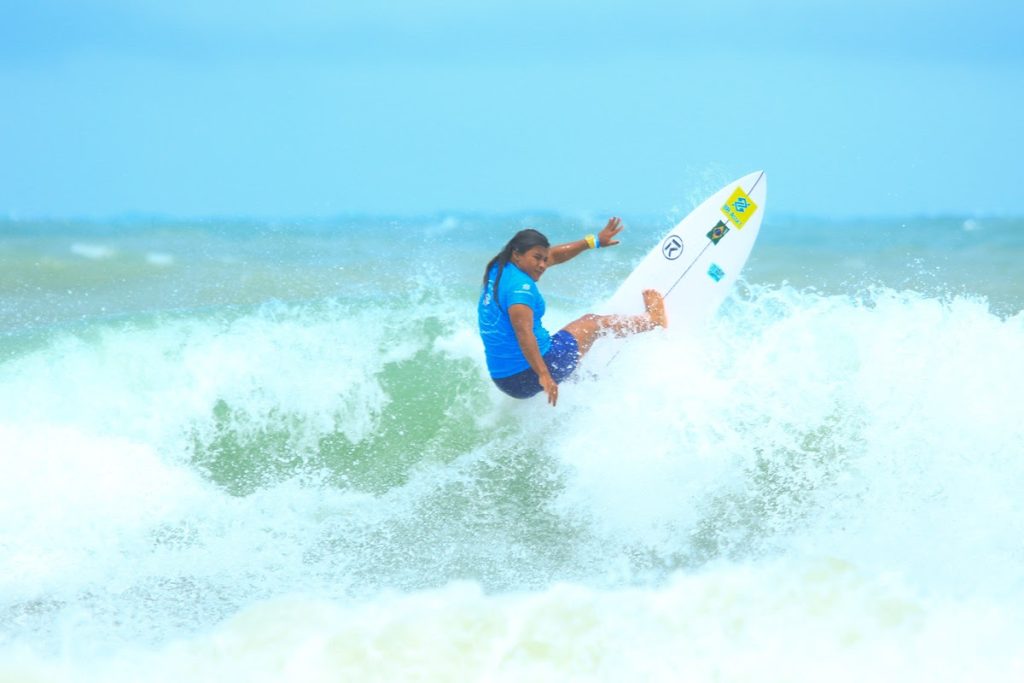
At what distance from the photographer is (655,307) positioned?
18.2 ft

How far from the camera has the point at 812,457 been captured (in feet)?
15.2

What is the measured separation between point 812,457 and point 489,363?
5.03 ft

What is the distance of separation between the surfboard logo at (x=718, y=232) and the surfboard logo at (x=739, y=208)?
0.06 m

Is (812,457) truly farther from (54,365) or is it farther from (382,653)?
(54,365)

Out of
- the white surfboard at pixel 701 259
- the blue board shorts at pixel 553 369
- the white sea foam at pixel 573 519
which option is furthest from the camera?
the white surfboard at pixel 701 259

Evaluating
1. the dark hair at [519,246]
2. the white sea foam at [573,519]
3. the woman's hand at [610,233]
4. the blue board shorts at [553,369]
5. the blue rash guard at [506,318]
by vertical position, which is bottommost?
the white sea foam at [573,519]

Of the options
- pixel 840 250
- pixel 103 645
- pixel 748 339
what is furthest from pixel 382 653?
pixel 840 250

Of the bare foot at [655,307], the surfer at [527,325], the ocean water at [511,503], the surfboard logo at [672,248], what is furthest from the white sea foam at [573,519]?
the surfboard logo at [672,248]

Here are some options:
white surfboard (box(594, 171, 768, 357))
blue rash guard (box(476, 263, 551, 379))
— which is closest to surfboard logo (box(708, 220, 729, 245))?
white surfboard (box(594, 171, 768, 357))

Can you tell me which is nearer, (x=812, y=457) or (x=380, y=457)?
(x=812, y=457)

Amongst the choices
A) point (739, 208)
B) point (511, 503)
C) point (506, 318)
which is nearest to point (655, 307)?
point (739, 208)

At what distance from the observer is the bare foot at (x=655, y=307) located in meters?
5.51

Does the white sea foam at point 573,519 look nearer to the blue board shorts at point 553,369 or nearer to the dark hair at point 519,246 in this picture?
the blue board shorts at point 553,369

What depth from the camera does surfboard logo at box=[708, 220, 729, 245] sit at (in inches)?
231
